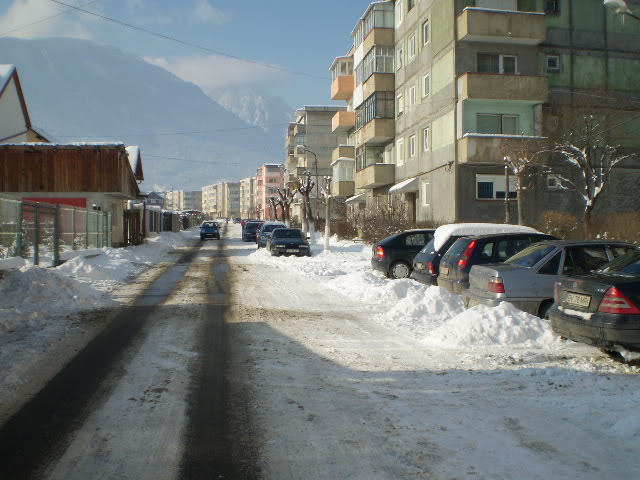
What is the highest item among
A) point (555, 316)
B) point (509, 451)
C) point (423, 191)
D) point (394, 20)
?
point (394, 20)

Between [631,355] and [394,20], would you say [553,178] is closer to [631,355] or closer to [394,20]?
[394,20]

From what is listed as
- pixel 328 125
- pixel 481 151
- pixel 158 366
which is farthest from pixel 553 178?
pixel 328 125

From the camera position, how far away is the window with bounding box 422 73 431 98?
3359cm

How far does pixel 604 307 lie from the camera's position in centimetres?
693

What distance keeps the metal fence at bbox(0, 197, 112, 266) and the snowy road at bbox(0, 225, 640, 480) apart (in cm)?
754

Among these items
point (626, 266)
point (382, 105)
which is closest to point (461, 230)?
point (626, 266)

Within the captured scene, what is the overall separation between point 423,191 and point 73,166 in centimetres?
1944

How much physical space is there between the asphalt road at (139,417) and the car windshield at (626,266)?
192 inches

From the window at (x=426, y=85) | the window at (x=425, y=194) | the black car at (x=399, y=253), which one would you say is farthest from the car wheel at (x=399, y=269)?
the window at (x=426, y=85)

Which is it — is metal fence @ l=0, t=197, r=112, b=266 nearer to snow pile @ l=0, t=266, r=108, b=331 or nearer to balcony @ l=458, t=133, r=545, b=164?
snow pile @ l=0, t=266, r=108, b=331

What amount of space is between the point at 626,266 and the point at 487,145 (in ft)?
72.3

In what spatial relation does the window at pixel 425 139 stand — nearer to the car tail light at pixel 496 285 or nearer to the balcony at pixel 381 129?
the balcony at pixel 381 129

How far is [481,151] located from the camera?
2859cm

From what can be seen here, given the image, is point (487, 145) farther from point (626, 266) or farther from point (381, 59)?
point (626, 266)
